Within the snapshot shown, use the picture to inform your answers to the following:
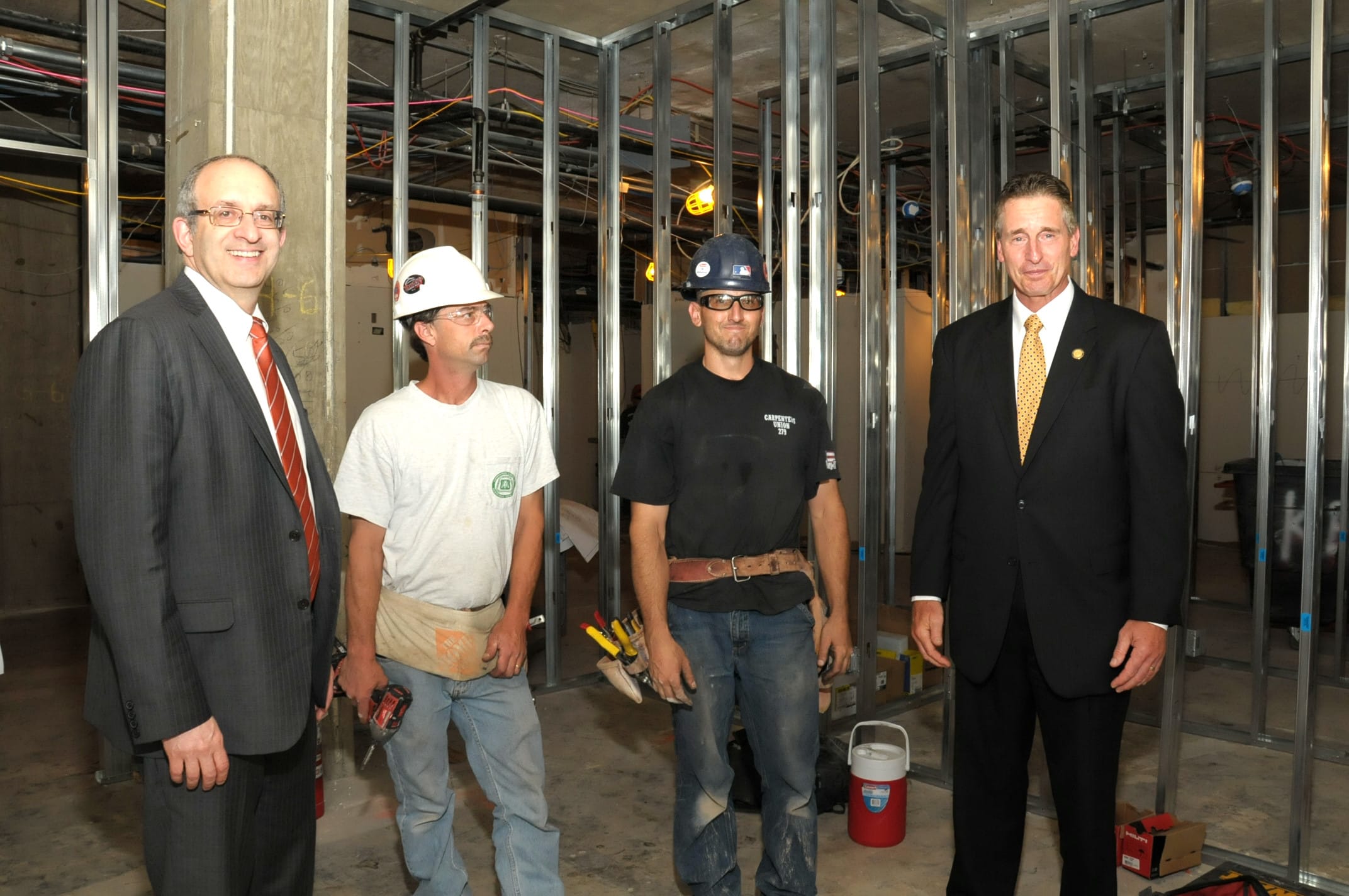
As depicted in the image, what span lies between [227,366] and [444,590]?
2.89 feet

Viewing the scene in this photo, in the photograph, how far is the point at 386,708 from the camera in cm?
241

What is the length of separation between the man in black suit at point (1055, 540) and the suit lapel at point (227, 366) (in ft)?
4.63

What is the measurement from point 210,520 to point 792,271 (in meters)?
2.78

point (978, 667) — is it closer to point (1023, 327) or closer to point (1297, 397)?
point (1023, 327)

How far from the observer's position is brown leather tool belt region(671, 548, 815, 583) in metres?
2.59

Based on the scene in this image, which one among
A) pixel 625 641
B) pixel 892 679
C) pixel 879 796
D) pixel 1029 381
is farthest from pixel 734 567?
pixel 892 679

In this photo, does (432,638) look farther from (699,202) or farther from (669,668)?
(699,202)

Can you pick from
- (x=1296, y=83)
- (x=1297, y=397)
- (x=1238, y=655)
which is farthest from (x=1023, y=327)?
(x=1297, y=397)

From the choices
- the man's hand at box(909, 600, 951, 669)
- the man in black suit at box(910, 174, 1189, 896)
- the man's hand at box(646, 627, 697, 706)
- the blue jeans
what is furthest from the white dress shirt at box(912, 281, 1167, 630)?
the blue jeans

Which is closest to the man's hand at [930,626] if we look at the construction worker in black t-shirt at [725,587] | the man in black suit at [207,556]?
the construction worker in black t-shirt at [725,587]

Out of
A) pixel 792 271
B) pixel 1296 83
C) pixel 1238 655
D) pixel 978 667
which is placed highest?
pixel 1296 83

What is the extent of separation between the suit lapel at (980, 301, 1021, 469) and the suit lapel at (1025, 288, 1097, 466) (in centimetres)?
5

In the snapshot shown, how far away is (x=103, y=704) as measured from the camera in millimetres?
1769

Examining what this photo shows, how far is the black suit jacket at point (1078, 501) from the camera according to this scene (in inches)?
85.4
